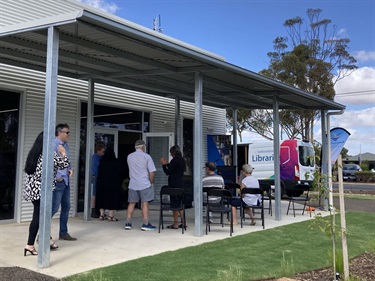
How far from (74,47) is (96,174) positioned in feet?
11.0

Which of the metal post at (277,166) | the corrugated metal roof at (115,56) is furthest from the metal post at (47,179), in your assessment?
the metal post at (277,166)

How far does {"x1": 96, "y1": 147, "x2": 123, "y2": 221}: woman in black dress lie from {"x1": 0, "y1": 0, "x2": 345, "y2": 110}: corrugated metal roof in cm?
181

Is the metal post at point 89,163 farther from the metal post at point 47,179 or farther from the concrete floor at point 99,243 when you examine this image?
the metal post at point 47,179

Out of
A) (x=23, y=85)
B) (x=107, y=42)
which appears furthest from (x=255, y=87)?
(x=23, y=85)

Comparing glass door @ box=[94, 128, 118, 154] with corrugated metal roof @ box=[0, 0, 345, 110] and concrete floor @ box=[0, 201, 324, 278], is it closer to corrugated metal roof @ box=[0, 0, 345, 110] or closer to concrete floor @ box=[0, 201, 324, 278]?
corrugated metal roof @ box=[0, 0, 345, 110]

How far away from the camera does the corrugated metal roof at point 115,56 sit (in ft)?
17.1

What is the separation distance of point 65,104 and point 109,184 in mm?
2187

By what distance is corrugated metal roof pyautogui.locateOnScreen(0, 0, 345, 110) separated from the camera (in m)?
5.22

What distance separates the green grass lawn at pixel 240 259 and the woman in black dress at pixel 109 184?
2997mm

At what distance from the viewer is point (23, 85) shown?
27.6ft

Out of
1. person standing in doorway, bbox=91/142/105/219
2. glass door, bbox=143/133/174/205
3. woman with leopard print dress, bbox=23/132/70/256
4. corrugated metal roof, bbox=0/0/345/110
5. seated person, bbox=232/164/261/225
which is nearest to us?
woman with leopard print dress, bbox=23/132/70/256

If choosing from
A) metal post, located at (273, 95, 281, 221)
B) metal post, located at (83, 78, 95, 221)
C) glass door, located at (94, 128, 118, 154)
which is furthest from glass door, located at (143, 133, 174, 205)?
metal post, located at (273, 95, 281, 221)

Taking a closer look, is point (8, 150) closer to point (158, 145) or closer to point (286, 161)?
point (158, 145)

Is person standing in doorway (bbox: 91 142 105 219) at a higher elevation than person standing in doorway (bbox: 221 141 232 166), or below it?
below
